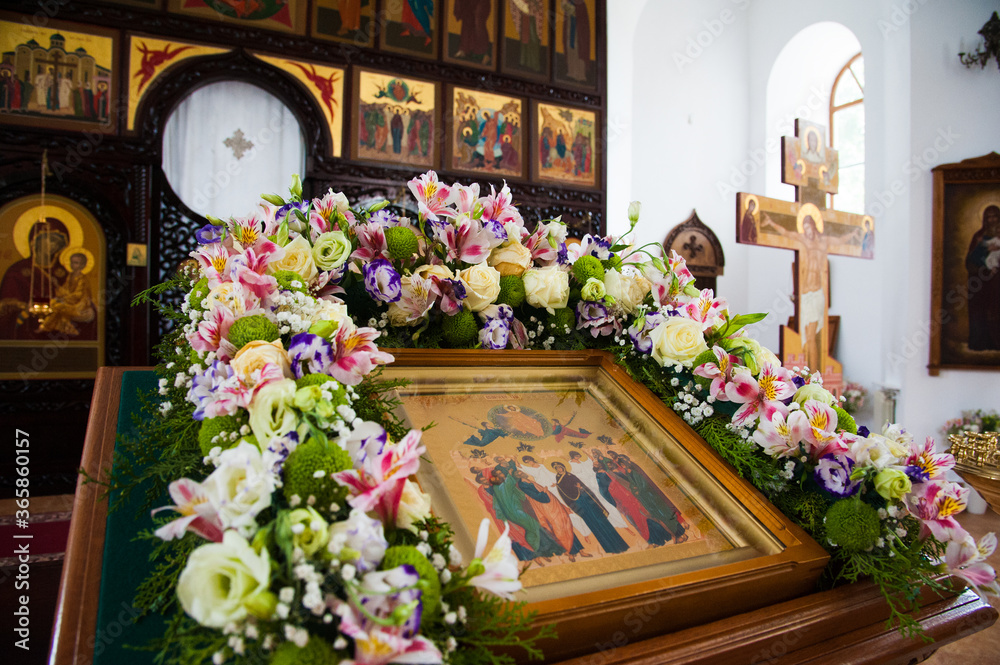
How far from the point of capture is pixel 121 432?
108 cm

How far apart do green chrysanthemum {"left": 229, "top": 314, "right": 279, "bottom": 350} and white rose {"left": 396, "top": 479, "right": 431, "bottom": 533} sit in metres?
0.37

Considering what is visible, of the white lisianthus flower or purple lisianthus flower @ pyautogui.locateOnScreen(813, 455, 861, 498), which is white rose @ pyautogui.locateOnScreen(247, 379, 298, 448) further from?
purple lisianthus flower @ pyautogui.locateOnScreen(813, 455, 861, 498)

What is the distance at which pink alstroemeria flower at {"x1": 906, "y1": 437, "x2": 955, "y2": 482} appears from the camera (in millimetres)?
1020

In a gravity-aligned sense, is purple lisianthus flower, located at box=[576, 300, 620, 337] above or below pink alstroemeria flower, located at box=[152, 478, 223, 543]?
above

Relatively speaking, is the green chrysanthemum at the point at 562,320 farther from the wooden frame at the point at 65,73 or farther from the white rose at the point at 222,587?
the wooden frame at the point at 65,73

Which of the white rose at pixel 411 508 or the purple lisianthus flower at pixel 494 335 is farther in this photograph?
the purple lisianthus flower at pixel 494 335

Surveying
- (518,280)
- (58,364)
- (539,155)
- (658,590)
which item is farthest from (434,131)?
(658,590)

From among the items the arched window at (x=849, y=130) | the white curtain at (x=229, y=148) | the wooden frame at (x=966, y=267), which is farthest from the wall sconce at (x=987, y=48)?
the white curtain at (x=229, y=148)

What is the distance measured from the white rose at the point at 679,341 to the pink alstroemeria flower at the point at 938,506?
45 cm

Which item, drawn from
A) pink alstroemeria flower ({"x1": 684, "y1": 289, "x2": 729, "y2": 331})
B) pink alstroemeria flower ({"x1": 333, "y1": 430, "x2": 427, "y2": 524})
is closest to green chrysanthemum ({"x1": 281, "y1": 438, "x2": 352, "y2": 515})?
pink alstroemeria flower ({"x1": 333, "y1": 430, "x2": 427, "y2": 524})

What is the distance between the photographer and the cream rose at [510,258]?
→ 1.45 m

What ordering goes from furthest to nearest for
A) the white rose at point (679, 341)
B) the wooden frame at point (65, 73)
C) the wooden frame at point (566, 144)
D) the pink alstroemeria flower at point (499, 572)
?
the wooden frame at point (566, 144) < the wooden frame at point (65, 73) < the white rose at point (679, 341) < the pink alstroemeria flower at point (499, 572)

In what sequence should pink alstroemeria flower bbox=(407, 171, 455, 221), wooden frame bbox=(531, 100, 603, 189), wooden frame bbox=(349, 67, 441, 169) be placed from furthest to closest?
wooden frame bbox=(531, 100, 603, 189), wooden frame bbox=(349, 67, 441, 169), pink alstroemeria flower bbox=(407, 171, 455, 221)

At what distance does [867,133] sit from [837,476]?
8.05 m
